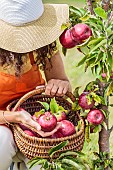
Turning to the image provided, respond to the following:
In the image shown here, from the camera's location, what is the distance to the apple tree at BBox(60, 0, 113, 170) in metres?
2.08

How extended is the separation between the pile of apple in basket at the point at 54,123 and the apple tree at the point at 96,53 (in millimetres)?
101

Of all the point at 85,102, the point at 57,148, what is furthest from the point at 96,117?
the point at 57,148

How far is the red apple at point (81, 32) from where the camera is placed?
2.18 metres

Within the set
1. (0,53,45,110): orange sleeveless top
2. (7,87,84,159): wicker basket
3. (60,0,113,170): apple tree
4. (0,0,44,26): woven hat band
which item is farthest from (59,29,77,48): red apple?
(0,53,45,110): orange sleeveless top

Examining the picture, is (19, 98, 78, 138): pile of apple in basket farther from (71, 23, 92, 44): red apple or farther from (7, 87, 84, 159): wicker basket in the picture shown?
(71, 23, 92, 44): red apple

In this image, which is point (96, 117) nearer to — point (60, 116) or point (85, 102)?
point (85, 102)

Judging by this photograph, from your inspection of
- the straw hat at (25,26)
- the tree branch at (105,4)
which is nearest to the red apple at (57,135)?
the straw hat at (25,26)

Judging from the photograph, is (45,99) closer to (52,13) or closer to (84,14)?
(52,13)

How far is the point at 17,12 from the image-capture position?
246 cm

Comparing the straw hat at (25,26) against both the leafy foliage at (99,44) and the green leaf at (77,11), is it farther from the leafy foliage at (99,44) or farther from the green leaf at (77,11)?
the leafy foliage at (99,44)

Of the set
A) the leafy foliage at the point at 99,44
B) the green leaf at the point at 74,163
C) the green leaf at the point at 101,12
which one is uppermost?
the green leaf at the point at 101,12

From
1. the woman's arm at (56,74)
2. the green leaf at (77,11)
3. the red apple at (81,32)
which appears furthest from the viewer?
the woman's arm at (56,74)

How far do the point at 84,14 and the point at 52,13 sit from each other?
329 millimetres

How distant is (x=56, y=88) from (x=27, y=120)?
0.24m
